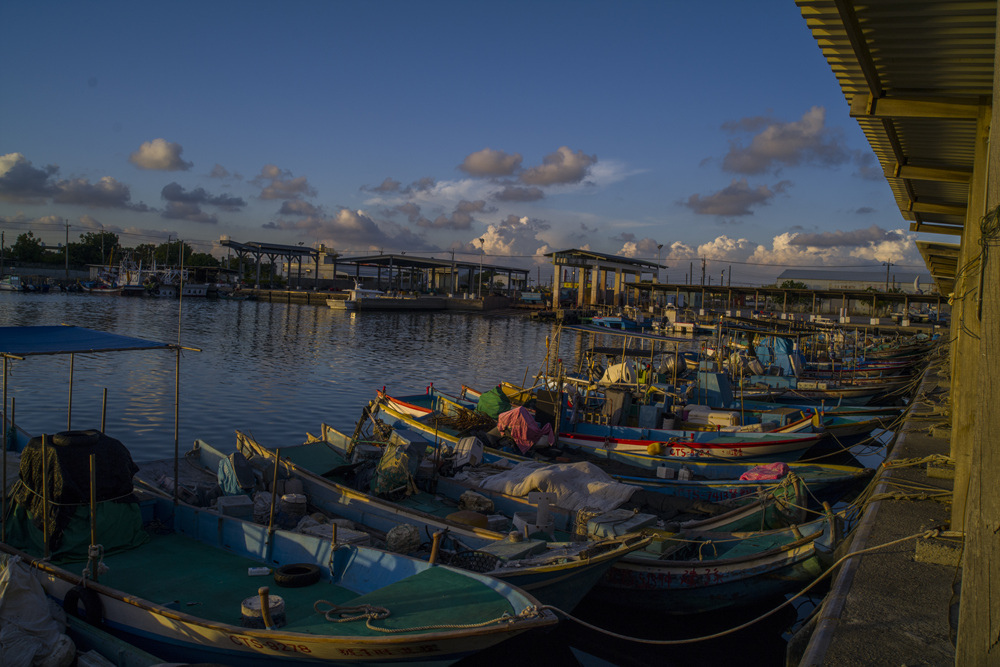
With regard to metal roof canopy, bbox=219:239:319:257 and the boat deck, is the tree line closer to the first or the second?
metal roof canopy, bbox=219:239:319:257

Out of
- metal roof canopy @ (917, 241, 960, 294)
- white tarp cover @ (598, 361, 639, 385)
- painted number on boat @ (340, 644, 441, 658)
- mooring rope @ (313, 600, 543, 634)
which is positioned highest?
metal roof canopy @ (917, 241, 960, 294)

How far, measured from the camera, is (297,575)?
7043 millimetres

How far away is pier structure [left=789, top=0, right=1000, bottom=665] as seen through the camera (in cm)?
301

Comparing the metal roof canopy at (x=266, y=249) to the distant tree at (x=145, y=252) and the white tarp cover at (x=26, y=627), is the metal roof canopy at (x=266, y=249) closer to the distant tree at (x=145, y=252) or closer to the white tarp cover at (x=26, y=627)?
the distant tree at (x=145, y=252)

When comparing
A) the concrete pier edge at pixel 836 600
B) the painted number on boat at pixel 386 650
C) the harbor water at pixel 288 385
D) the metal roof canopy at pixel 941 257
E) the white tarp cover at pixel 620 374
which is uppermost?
the metal roof canopy at pixel 941 257

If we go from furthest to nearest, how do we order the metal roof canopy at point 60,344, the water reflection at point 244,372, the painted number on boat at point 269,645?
the water reflection at point 244,372 < the metal roof canopy at point 60,344 < the painted number on boat at point 269,645

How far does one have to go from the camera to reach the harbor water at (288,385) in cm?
859

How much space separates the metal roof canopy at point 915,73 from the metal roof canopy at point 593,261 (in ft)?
228

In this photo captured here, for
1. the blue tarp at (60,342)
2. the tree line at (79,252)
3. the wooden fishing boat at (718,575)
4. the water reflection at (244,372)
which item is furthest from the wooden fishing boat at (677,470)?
the tree line at (79,252)

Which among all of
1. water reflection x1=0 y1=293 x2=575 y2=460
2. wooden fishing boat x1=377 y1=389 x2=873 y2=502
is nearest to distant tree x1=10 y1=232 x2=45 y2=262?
water reflection x1=0 y1=293 x2=575 y2=460

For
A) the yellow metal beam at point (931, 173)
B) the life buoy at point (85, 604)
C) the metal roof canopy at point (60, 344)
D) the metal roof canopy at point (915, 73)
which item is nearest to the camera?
the metal roof canopy at point (915, 73)

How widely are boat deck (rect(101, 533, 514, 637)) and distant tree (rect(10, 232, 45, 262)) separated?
13487 centimetres

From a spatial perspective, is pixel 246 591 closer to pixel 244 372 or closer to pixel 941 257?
pixel 941 257

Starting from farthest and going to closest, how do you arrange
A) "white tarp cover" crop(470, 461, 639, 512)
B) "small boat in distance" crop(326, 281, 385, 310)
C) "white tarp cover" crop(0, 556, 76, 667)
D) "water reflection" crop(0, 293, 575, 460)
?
"small boat in distance" crop(326, 281, 385, 310)
"water reflection" crop(0, 293, 575, 460)
"white tarp cover" crop(470, 461, 639, 512)
"white tarp cover" crop(0, 556, 76, 667)
